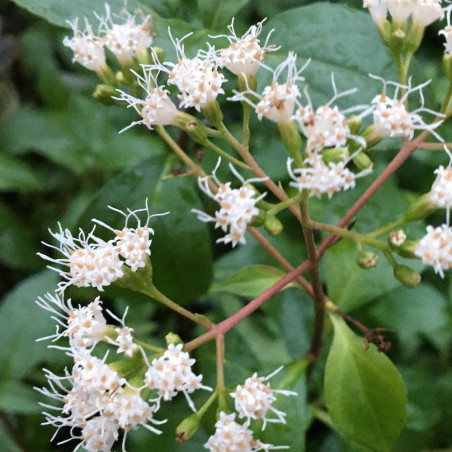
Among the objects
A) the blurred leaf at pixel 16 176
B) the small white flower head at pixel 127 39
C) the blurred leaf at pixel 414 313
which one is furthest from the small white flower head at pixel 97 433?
the blurred leaf at pixel 16 176

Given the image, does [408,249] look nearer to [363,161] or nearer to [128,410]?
[363,161]

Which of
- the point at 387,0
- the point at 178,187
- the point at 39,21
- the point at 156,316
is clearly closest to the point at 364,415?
the point at 178,187

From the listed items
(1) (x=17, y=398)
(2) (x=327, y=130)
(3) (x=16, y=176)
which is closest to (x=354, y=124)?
(2) (x=327, y=130)

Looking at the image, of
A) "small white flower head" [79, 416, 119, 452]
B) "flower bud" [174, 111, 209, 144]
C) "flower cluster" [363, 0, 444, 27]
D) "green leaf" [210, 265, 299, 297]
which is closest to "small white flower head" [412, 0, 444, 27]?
"flower cluster" [363, 0, 444, 27]

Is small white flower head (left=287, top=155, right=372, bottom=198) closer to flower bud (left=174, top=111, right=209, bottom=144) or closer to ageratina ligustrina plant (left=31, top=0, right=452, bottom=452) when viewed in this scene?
ageratina ligustrina plant (left=31, top=0, right=452, bottom=452)

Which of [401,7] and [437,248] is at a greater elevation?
[401,7]

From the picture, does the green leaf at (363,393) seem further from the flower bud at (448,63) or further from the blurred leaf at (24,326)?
the blurred leaf at (24,326)
